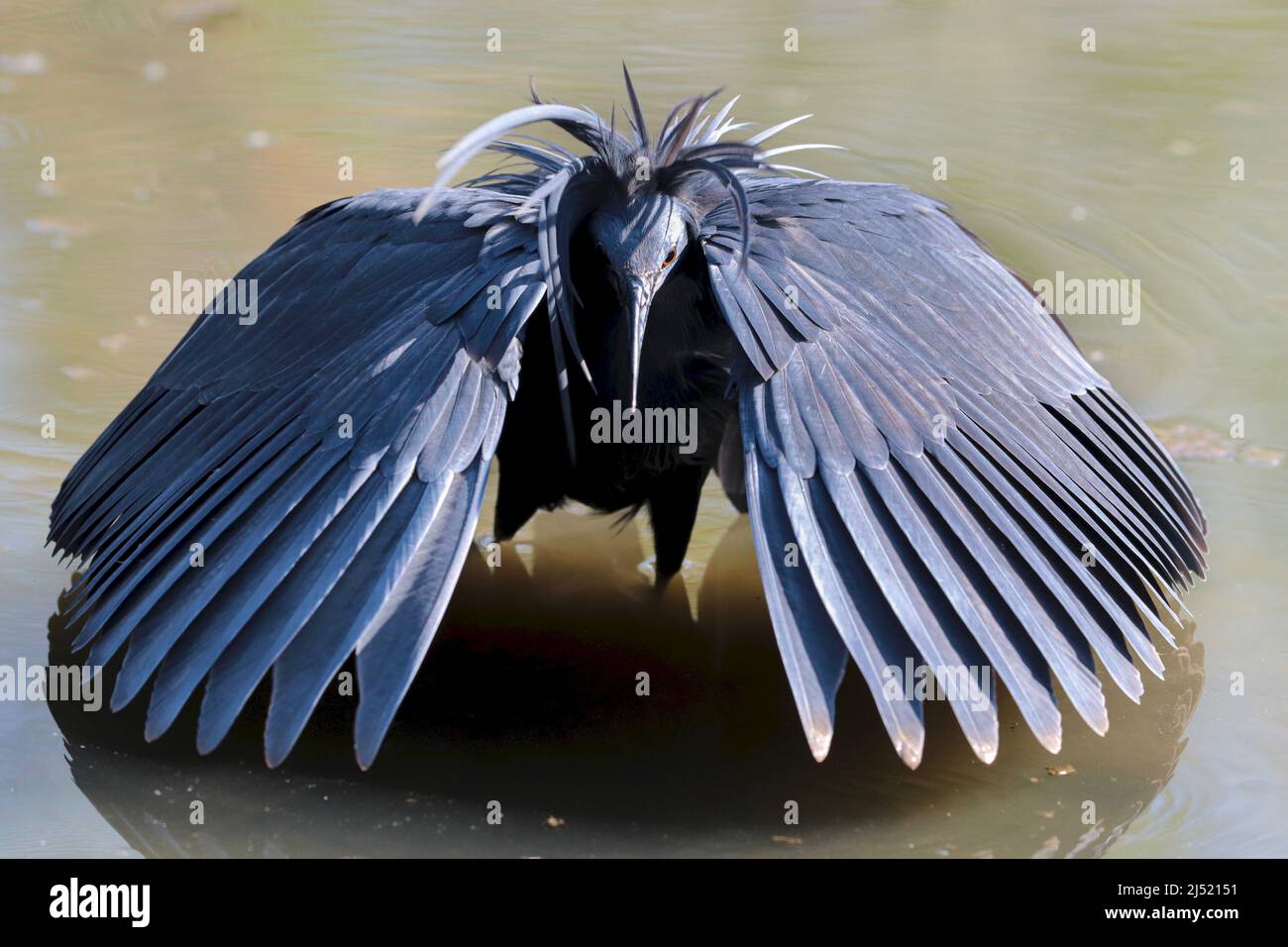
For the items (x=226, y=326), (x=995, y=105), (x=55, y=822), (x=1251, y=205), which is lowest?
(x=55, y=822)

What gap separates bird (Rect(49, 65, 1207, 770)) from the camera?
9.98 ft

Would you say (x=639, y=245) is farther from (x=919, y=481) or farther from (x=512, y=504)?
(x=512, y=504)

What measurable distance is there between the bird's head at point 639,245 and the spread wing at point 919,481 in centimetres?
8

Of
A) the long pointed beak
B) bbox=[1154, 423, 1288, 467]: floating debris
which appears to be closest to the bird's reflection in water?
the long pointed beak

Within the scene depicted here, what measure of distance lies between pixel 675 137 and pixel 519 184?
46cm

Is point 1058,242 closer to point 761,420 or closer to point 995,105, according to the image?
point 995,105

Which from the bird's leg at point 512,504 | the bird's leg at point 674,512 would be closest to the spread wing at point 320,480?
the bird's leg at point 512,504

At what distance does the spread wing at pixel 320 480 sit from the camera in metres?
3.01

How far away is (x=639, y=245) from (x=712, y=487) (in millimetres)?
1470

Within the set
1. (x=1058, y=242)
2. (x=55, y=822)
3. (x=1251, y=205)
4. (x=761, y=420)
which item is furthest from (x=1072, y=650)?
(x=1251, y=205)

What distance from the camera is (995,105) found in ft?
23.3

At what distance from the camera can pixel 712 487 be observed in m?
4.89

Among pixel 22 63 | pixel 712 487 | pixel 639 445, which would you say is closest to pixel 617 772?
pixel 639 445

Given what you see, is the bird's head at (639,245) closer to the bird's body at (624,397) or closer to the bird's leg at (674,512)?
the bird's body at (624,397)
